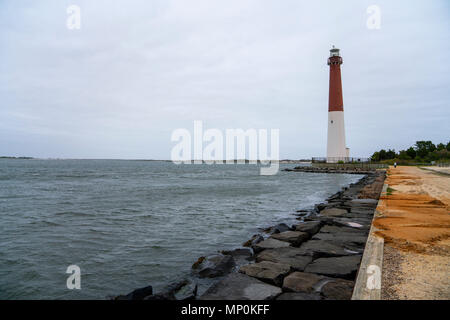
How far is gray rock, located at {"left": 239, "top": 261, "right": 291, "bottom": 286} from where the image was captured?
14.5 ft

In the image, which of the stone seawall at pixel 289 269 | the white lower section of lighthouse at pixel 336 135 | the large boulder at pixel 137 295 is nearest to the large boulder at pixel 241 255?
the stone seawall at pixel 289 269

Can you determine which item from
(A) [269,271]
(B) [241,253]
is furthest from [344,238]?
(A) [269,271]

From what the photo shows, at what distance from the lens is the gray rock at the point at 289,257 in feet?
16.9

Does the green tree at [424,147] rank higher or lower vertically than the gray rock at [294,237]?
higher

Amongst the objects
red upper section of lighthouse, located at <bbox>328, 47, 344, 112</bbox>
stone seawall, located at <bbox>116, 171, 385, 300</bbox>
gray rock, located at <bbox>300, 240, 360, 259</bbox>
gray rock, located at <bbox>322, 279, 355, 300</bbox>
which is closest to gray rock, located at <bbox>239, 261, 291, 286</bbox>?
stone seawall, located at <bbox>116, 171, 385, 300</bbox>

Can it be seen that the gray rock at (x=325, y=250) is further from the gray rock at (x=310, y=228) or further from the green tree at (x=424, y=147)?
the green tree at (x=424, y=147)

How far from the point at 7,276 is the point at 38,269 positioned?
530 mm

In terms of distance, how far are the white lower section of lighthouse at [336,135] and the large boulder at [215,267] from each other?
40470mm

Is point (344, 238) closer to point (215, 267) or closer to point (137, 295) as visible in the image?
point (215, 267)

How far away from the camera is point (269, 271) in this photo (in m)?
4.68

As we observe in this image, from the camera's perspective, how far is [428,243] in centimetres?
557

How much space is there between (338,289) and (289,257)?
1.74m
